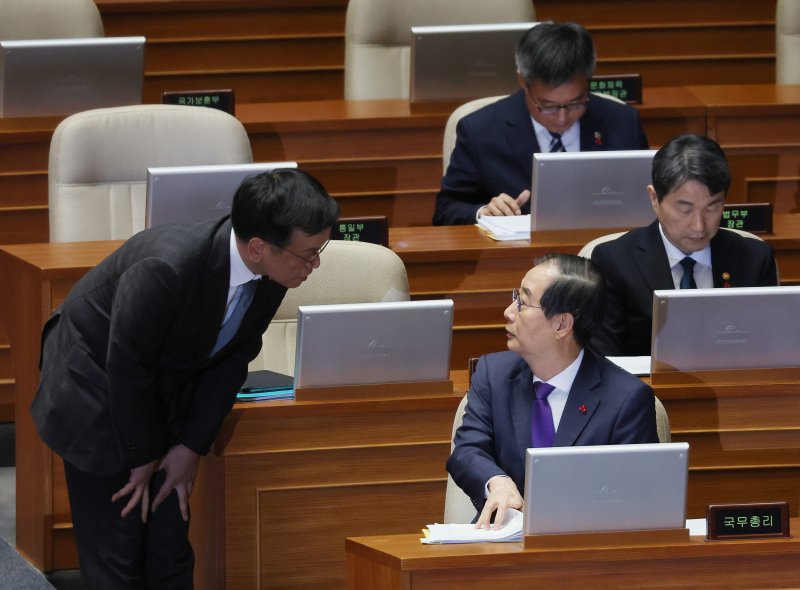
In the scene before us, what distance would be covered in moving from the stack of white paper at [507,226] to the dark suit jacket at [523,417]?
3.35ft

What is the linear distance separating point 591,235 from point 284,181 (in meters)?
1.34

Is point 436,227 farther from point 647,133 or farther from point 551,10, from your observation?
point 551,10

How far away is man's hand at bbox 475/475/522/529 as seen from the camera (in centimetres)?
249

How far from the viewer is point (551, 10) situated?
5594mm

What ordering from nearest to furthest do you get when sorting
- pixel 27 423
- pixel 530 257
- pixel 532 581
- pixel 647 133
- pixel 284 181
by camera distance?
pixel 532 581 → pixel 284 181 → pixel 27 423 → pixel 530 257 → pixel 647 133

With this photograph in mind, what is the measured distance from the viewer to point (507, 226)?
3.89m

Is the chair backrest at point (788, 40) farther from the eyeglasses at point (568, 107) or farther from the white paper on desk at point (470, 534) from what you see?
the white paper on desk at point (470, 534)

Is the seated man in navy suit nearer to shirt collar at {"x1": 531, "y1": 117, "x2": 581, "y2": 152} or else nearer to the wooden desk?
shirt collar at {"x1": 531, "y1": 117, "x2": 581, "y2": 152}

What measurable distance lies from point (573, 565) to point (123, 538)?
96 cm

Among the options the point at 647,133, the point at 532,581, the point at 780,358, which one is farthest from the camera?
the point at 647,133

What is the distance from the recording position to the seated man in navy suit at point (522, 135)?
4094 mm

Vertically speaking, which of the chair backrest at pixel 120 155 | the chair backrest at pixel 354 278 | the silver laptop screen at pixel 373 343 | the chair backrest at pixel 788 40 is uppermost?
the chair backrest at pixel 788 40

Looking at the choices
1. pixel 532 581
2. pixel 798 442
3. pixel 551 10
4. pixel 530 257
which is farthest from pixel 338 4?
pixel 532 581

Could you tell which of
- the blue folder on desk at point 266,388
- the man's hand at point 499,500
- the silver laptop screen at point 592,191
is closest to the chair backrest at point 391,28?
the silver laptop screen at point 592,191
